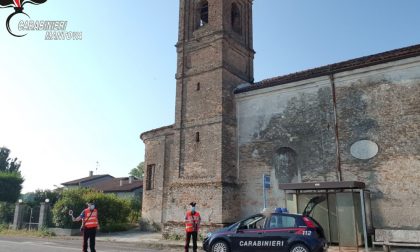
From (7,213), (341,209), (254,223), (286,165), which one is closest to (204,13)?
(286,165)

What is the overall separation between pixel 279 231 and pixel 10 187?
44.0 m

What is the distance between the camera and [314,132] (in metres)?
16.8

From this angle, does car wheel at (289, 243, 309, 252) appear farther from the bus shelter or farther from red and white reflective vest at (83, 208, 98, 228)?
red and white reflective vest at (83, 208, 98, 228)

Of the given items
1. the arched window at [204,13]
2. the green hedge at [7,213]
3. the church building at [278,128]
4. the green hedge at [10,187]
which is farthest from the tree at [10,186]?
the arched window at [204,13]

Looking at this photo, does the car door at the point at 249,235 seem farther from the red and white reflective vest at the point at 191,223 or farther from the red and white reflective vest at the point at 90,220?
the red and white reflective vest at the point at 90,220

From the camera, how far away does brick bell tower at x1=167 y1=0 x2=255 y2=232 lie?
59.5 feet

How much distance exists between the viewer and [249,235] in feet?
34.3

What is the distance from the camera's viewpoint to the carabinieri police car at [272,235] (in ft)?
31.9

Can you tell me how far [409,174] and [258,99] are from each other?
8.01 metres

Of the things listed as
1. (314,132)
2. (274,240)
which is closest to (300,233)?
(274,240)

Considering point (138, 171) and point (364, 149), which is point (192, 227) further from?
point (138, 171)

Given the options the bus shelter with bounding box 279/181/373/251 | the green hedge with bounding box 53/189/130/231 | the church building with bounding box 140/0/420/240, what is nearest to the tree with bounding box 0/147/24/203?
the green hedge with bounding box 53/189/130/231

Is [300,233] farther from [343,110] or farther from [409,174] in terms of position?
[343,110]

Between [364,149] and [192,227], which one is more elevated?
[364,149]
